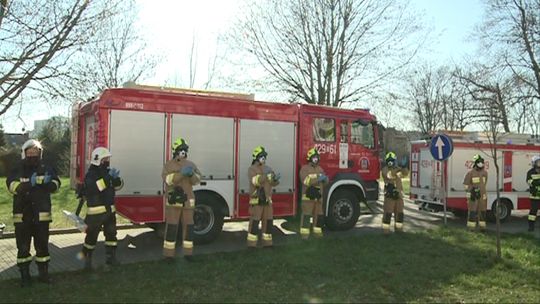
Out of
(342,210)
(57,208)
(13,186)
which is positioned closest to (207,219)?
(342,210)

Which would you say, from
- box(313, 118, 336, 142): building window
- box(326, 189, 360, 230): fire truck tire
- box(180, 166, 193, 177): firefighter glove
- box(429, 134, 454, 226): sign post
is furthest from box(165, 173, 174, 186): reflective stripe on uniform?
box(429, 134, 454, 226): sign post

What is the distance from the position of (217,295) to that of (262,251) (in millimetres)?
2664

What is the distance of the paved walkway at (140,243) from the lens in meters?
7.75

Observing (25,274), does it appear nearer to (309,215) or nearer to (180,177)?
(180,177)

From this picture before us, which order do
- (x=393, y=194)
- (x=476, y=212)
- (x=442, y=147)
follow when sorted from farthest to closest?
(x=476, y=212) → (x=442, y=147) → (x=393, y=194)

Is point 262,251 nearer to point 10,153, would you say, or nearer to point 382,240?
point 382,240

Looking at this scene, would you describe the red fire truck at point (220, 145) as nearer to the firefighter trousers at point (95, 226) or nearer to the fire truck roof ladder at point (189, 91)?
the fire truck roof ladder at point (189, 91)

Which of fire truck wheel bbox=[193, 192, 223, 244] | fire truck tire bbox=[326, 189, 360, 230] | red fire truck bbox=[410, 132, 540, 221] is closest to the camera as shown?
fire truck wheel bbox=[193, 192, 223, 244]

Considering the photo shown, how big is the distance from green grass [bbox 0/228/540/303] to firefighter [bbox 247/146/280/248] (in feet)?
0.99

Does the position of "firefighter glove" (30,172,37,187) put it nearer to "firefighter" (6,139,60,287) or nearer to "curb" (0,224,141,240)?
"firefighter" (6,139,60,287)

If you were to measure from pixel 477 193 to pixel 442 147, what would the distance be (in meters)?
1.41

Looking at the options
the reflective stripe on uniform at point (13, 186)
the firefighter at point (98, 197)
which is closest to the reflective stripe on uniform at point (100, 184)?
the firefighter at point (98, 197)

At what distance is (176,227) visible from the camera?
299 inches

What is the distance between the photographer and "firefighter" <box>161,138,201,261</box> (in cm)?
751
